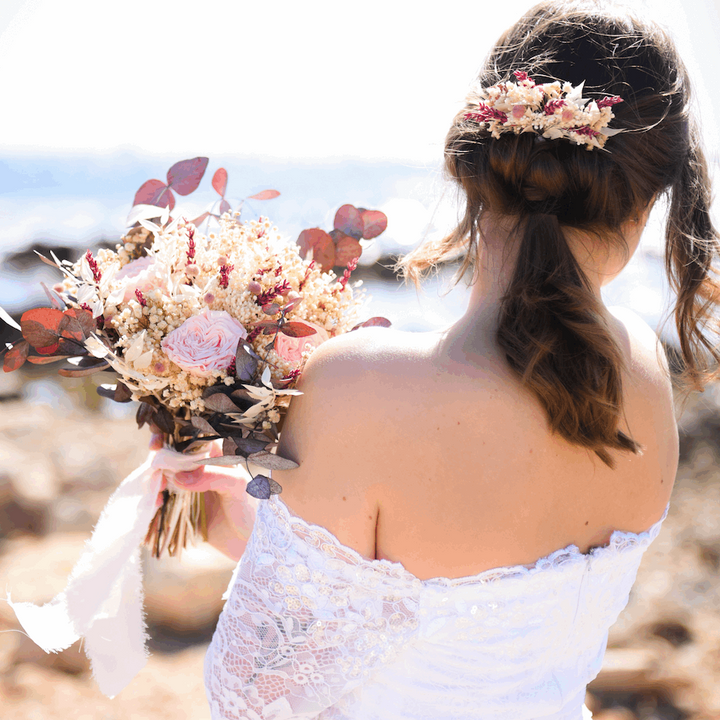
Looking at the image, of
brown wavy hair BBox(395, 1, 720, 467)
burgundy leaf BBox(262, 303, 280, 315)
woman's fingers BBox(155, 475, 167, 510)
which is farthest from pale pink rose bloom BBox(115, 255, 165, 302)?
brown wavy hair BBox(395, 1, 720, 467)

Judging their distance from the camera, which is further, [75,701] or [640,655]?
[640,655]

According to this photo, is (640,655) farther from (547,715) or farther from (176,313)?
(176,313)

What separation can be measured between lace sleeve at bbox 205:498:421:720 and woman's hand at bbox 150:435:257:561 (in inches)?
14.8

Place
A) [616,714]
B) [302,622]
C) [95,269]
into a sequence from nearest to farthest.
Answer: [302,622] < [95,269] < [616,714]

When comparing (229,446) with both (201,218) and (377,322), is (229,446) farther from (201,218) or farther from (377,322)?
(201,218)

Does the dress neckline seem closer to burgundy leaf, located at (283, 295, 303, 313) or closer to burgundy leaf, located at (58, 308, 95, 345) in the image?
burgundy leaf, located at (283, 295, 303, 313)

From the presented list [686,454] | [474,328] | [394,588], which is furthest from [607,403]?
[686,454]

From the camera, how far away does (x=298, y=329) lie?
1.12 meters

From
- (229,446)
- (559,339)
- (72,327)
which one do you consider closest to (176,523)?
(229,446)

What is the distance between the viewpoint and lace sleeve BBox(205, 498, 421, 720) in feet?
3.26

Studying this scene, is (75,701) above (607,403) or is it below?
below

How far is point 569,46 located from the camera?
1.02 metres

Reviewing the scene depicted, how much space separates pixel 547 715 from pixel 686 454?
193 inches

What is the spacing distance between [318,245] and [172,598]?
9.21 feet
